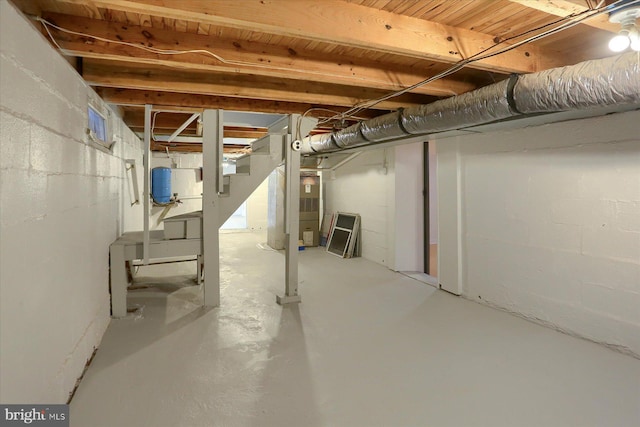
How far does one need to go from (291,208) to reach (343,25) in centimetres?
188

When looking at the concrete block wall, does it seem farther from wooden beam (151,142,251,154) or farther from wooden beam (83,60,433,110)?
wooden beam (151,142,251,154)

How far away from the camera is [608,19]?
1.58m

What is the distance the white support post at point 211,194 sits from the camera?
3.09 m

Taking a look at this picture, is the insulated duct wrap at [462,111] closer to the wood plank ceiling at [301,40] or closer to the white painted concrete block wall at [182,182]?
the wood plank ceiling at [301,40]

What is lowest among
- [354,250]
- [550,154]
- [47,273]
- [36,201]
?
[354,250]

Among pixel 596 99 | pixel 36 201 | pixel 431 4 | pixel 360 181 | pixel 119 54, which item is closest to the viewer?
pixel 36 201

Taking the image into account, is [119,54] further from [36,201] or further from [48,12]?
[36,201]

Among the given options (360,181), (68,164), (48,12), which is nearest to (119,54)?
(48,12)

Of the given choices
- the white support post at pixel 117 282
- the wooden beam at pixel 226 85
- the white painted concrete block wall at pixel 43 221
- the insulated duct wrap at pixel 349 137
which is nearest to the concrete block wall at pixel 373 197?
the insulated duct wrap at pixel 349 137

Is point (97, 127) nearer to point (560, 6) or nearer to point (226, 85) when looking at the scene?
point (226, 85)

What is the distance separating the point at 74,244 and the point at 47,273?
457 mm

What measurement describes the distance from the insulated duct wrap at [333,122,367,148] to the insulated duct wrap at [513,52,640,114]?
1786mm

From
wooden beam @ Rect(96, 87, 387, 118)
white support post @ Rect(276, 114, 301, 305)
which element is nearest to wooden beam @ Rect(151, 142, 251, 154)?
wooden beam @ Rect(96, 87, 387, 118)

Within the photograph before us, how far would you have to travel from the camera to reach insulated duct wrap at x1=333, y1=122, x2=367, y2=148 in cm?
376
